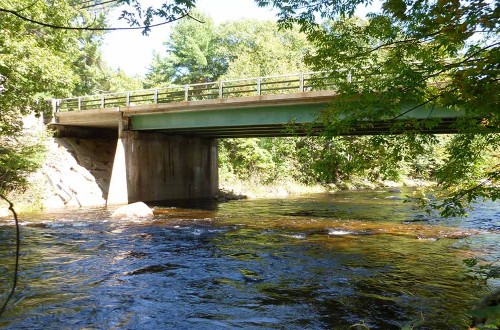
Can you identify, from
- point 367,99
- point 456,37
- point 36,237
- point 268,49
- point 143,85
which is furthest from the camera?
point 143,85

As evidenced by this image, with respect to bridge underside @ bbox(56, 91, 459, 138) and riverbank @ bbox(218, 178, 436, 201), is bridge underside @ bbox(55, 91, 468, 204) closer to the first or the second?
bridge underside @ bbox(56, 91, 459, 138)

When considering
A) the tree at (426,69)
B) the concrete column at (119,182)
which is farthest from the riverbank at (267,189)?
the tree at (426,69)

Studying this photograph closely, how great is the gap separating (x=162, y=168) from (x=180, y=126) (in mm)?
3880

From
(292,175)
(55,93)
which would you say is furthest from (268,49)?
(55,93)

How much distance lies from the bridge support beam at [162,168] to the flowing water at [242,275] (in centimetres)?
816

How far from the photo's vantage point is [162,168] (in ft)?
86.0

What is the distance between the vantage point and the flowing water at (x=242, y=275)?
19.5 feet

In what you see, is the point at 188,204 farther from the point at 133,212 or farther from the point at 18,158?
the point at 18,158

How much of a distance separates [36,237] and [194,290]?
731 centimetres

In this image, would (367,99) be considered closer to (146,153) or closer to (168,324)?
(168,324)

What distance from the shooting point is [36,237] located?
1230 cm

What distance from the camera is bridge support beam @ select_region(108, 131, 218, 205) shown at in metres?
23.7

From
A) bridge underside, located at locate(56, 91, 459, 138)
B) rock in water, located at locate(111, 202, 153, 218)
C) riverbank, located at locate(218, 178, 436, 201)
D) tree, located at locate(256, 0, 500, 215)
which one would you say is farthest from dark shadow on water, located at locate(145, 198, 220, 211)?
tree, located at locate(256, 0, 500, 215)

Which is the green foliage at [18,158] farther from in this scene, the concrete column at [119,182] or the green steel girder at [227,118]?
the green steel girder at [227,118]
